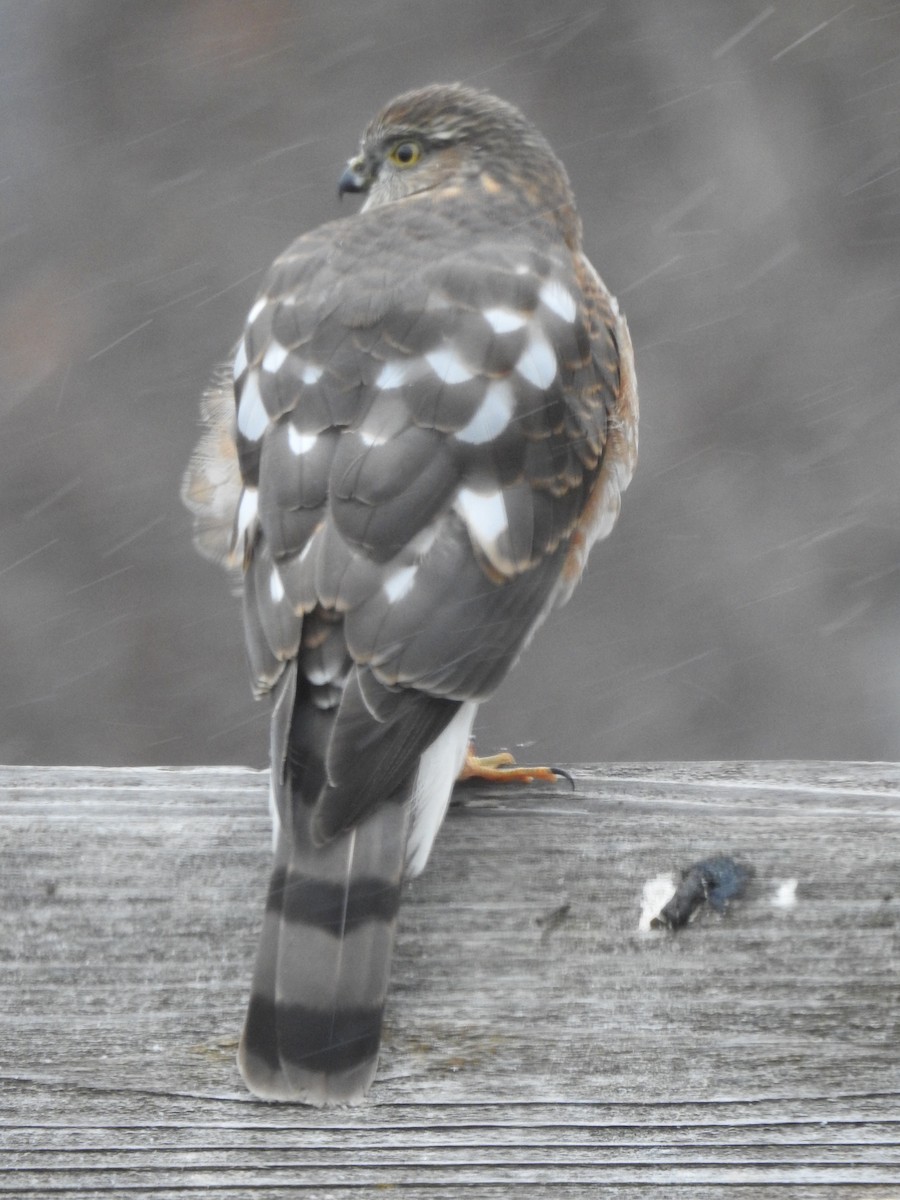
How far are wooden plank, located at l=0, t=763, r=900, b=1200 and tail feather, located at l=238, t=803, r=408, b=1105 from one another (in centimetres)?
6

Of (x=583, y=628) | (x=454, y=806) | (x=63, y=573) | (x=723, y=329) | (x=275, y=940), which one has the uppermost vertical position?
(x=275, y=940)

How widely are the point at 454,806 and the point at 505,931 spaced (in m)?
0.28

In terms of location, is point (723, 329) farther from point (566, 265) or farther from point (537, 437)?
point (537, 437)

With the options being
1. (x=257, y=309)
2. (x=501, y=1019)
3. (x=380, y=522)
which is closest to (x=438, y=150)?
(x=257, y=309)

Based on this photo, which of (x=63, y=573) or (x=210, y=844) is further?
(x=63, y=573)

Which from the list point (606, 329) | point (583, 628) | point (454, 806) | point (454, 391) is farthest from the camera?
point (583, 628)

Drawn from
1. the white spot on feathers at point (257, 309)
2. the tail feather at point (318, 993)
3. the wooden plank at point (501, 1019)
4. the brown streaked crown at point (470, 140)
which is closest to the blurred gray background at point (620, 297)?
the brown streaked crown at point (470, 140)

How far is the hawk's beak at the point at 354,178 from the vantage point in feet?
11.3

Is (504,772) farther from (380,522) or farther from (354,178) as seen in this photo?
(354,178)

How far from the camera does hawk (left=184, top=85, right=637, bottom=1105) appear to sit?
169cm

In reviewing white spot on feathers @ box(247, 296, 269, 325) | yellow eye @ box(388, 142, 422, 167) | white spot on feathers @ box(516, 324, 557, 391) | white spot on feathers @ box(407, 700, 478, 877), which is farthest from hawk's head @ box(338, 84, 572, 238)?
white spot on feathers @ box(407, 700, 478, 877)

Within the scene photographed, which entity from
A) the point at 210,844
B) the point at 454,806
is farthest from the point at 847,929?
the point at 210,844

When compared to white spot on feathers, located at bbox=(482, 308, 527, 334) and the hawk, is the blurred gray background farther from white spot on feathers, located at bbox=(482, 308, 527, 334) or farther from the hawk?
white spot on feathers, located at bbox=(482, 308, 527, 334)

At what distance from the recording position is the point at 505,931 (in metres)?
1.80
